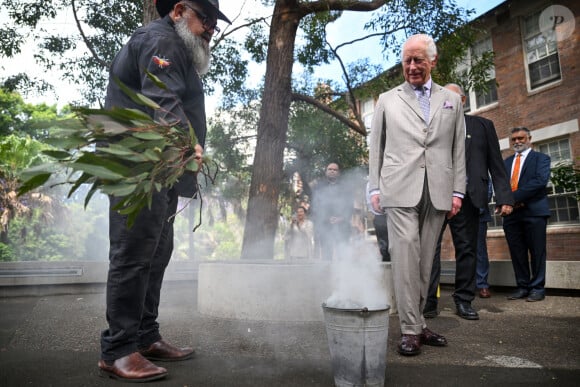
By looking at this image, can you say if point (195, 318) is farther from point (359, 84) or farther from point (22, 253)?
point (22, 253)

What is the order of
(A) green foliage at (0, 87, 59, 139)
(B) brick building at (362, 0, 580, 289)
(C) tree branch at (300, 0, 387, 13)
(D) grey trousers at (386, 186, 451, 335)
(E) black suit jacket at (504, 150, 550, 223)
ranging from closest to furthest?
1. (D) grey trousers at (386, 186, 451, 335)
2. (E) black suit jacket at (504, 150, 550, 223)
3. (C) tree branch at (300, 0, 387, 13)
4. (B) brick building at (362, 0, 580, 289)
5. (A) green foliage at (0, 87, 59, 139)

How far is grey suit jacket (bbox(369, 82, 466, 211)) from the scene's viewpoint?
290 centimetres

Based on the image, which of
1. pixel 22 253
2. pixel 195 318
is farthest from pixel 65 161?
pixel 22 253

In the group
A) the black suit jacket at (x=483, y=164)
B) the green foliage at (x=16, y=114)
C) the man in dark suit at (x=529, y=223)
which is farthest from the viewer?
the green foliage at (x=16, y=114)

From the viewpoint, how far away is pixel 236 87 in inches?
418

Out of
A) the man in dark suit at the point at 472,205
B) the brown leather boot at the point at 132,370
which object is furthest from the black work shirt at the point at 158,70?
the man in dark suit at the point at 472,205

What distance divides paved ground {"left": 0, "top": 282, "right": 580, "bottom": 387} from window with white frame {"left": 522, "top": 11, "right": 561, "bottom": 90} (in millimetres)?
10296

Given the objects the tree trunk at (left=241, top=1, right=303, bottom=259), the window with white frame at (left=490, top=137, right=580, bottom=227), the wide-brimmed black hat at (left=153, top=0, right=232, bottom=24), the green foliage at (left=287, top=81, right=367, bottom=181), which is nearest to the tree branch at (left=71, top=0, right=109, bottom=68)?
the tree trunk at (left=241, top=1, right=303, bottom=259)

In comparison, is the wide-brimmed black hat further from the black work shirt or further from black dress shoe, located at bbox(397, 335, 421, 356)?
black dress shoe, located at bbox(397, 335, 421, 356)

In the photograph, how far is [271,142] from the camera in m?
6.76

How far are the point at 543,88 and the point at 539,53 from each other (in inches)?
44.6

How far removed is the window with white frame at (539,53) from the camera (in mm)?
12336

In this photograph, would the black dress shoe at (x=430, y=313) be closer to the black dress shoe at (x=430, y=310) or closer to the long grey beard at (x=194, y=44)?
the black dress shoe at (x=430, y=310)

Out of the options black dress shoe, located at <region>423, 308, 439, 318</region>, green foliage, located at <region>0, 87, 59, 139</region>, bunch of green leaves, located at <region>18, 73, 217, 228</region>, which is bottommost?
black dress shoe, located at <region>423, 308, 439, 318</region>
